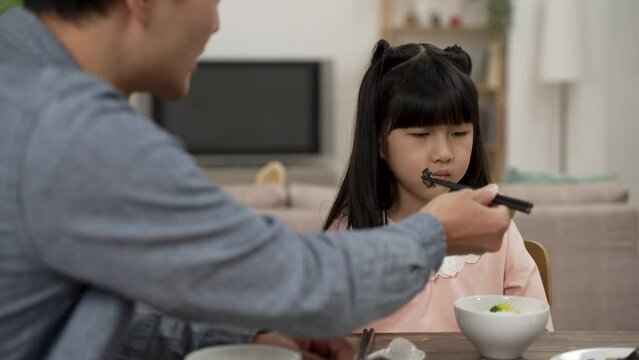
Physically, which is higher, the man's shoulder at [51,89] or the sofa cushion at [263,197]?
the man's shoulder at [51,89]

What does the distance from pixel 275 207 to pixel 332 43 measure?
3454 mm

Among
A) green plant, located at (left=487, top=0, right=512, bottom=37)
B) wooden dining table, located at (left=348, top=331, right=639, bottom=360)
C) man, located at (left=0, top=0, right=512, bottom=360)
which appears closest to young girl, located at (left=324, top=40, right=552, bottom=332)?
wooden dining table, located at (left=348, top=331, right=639, bottom=360)

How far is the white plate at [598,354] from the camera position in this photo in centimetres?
105

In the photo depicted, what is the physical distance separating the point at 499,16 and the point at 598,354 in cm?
496

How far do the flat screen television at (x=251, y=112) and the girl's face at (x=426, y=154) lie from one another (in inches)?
179

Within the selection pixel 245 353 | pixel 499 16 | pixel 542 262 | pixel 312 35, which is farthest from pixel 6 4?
pixel 312 35

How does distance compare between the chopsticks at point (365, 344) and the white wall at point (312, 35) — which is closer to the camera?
the chopsticks at point (365, 344)

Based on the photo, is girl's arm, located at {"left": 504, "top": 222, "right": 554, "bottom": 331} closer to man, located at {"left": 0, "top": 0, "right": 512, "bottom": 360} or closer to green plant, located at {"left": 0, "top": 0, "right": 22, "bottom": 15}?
man, located at {"left": 0, "top": 0, "right": 512, "bottom": 360}

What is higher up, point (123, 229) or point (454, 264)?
point (123, 229)

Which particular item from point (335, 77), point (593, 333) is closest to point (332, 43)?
point (335, 77)

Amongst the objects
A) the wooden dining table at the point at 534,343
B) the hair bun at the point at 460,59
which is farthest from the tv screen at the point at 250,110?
the wooden dining table at the point at 534,343

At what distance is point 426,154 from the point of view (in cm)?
161

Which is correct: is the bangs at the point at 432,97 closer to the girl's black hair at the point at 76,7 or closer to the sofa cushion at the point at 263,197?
A: the girl's black hair at the point at 76,7

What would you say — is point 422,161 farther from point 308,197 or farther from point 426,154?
point 308,197
